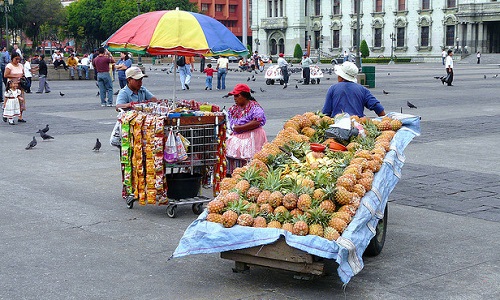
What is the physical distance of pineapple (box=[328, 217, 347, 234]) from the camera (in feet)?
19.2

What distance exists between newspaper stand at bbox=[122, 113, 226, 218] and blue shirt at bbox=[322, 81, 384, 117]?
138 centimetres

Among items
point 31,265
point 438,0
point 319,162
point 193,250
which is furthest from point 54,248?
point 438,0

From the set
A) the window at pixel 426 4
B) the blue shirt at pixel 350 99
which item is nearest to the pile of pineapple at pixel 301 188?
the blue shirt at pixel 350 99

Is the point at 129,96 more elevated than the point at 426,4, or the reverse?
the point at 426,4

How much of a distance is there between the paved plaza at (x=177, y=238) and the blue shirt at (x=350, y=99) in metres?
1.29

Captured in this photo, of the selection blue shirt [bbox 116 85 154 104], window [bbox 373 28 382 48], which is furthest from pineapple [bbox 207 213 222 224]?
window [bbox 373 28 382 48]

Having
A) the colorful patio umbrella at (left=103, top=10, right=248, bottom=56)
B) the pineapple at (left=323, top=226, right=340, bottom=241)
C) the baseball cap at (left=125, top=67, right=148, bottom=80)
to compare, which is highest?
the colorful patio umbrella at (left=103, top=10, right=248, bottom=56)

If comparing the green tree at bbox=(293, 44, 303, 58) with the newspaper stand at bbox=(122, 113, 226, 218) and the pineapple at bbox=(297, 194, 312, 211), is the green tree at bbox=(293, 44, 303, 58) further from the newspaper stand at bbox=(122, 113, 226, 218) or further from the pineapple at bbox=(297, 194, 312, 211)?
the pineapple at bbox=(297, 194, 312, 211)

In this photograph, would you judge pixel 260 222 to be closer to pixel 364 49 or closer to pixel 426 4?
pixel 426 4

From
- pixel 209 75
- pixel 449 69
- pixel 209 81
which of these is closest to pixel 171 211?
pixel 209 75

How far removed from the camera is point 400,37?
3565 inches

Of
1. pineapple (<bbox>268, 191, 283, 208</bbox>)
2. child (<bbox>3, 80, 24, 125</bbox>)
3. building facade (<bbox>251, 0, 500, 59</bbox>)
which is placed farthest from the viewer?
building facade (<bbox>251, 0, 500, 59</bbox>)

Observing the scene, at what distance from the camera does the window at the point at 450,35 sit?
84.4 metres

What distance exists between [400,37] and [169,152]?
85.3 metres
